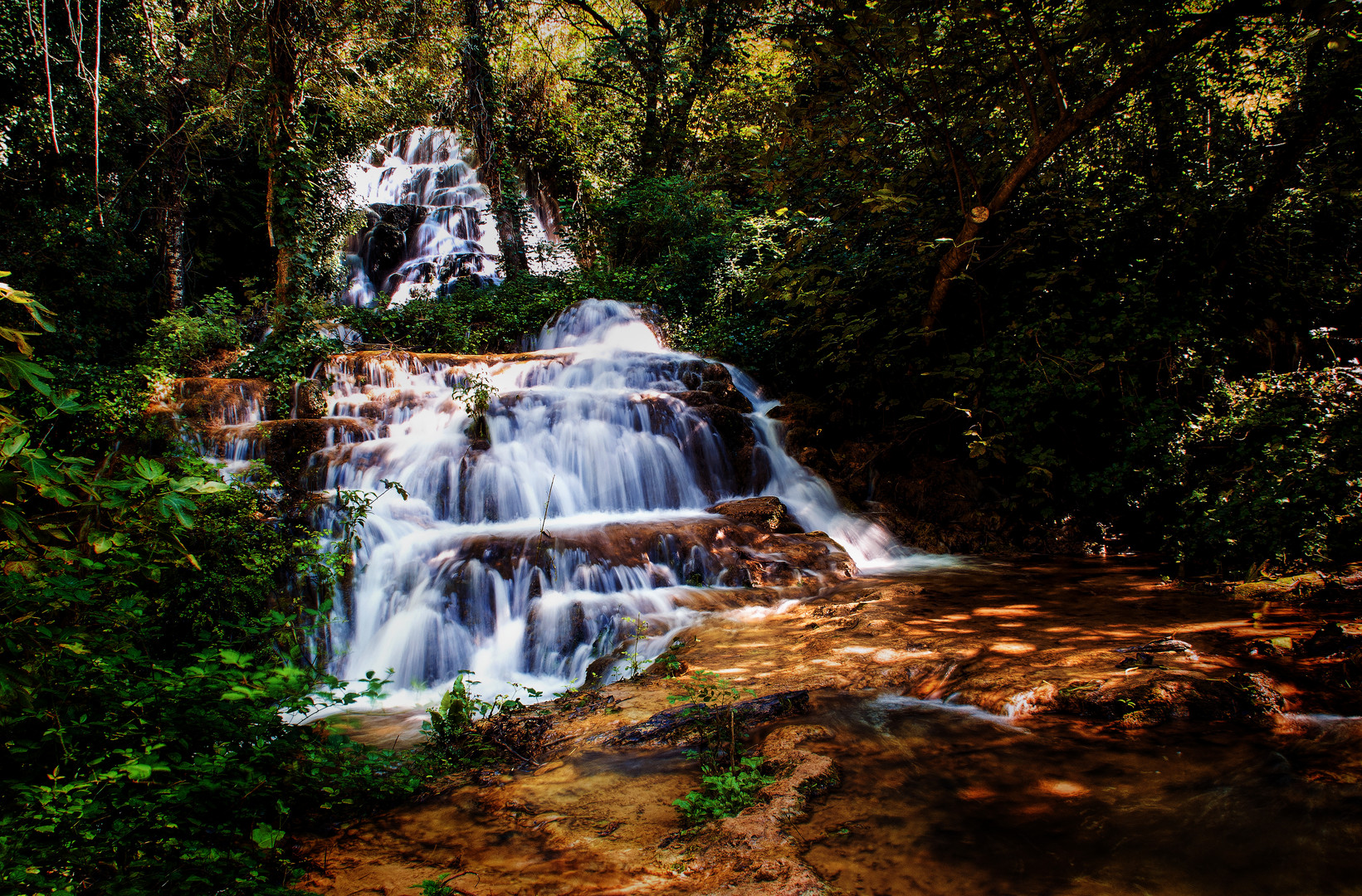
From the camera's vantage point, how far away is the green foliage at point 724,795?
6.97 ft

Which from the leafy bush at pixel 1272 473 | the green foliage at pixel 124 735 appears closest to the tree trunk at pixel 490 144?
the green foliage at pixel 124 735

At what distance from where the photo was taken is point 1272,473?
4.70 meters

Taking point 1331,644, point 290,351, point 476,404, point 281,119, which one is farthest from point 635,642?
point 281,119

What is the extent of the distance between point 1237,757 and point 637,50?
57.9 feet

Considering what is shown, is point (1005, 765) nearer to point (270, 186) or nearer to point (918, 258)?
point (918, 258)

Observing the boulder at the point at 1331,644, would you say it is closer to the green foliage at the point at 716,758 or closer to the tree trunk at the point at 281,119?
the green foliage at the point at 716,758

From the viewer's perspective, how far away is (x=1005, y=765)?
2.29m

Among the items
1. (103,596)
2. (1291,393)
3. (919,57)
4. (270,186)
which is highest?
(270,186)

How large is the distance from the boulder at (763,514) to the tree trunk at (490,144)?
10.1m

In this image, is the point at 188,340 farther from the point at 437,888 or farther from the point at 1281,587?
the point at 1281,587

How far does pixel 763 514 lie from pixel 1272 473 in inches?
172

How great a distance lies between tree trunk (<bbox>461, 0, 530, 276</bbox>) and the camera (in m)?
13.2

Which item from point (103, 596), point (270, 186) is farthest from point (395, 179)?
point (103, 596)

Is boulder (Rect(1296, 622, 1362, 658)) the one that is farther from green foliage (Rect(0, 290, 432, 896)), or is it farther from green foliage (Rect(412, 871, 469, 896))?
green foliage (Rect(0, 290, 432, 896))
